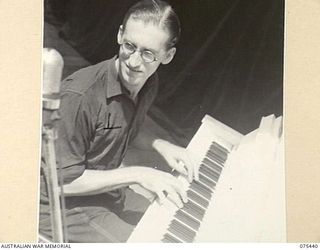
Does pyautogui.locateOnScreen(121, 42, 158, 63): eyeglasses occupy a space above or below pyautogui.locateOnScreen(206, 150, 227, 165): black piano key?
above

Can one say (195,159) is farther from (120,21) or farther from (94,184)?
(120,21)

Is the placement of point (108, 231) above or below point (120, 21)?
below

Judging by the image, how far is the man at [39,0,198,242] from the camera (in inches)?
62.7

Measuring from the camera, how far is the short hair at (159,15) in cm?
162

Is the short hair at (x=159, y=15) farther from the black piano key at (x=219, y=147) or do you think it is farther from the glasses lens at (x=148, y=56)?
the black piano key at (x=219, y=147)

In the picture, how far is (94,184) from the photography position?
5.24 feet

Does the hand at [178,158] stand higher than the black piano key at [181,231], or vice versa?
the hand at [178,158]

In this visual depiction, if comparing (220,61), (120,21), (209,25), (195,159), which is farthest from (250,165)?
(120,21)

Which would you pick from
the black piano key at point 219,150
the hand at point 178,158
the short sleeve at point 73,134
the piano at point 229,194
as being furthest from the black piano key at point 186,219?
the short sleeve at point 73,134

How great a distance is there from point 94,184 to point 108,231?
14 cm

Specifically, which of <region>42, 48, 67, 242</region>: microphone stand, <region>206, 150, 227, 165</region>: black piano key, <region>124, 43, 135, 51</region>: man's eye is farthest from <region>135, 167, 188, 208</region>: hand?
<region>124, 43, 135, 51</region>: man's eye

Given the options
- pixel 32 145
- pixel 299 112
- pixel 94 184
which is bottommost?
pixel 94 184

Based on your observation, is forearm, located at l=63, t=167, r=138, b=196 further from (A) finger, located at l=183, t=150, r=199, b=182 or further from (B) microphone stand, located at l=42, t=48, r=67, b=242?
(A) finger, located at l=183, t=150, r=199, b=182

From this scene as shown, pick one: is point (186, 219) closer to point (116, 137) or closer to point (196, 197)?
point (196, 197)
